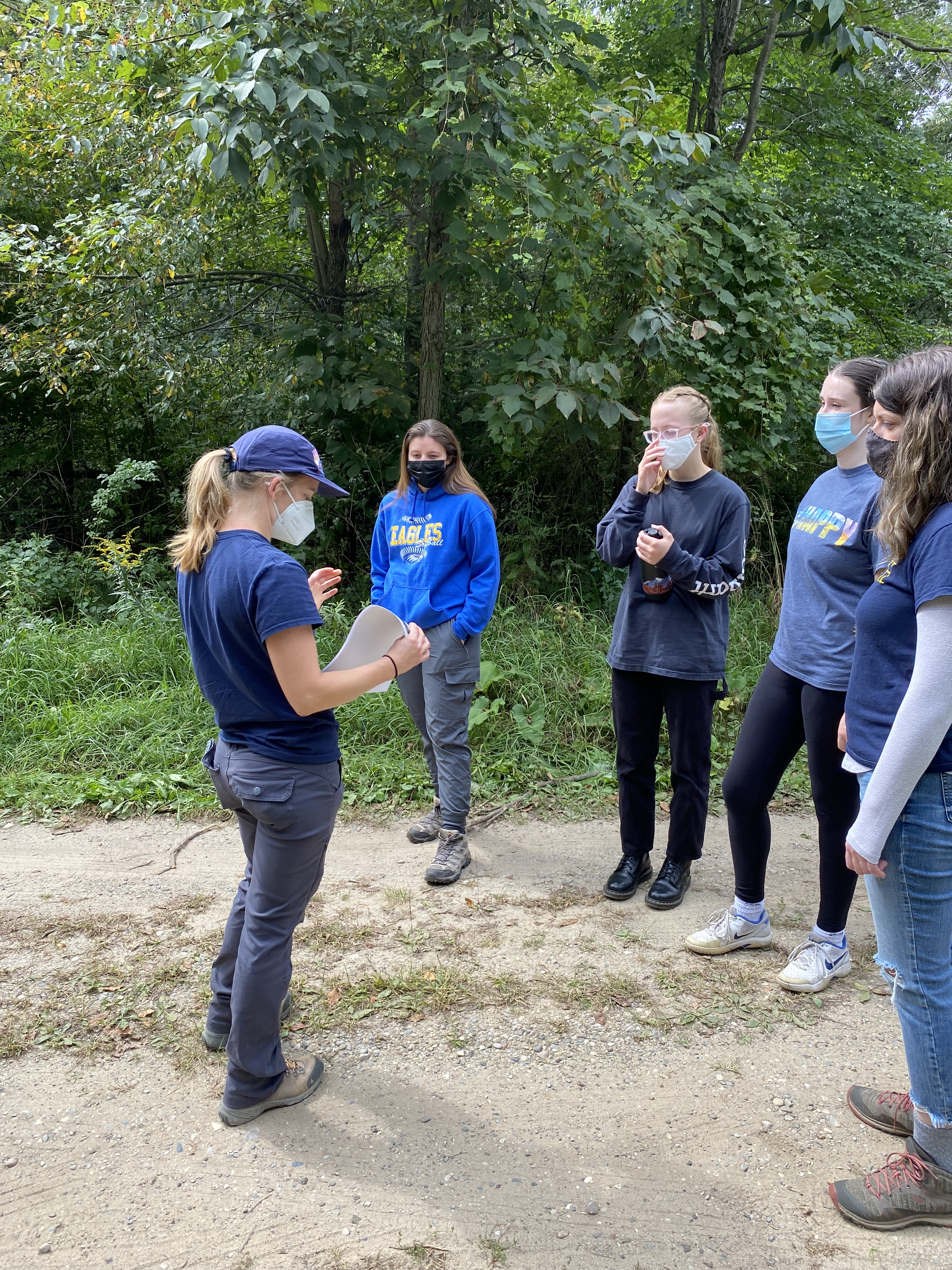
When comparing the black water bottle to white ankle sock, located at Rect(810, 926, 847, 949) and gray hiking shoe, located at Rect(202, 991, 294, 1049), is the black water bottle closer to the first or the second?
white ankle sock, located at Rect(810, 926, 847, 949)

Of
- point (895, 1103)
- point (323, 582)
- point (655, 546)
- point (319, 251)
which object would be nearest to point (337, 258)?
point (319, 251)

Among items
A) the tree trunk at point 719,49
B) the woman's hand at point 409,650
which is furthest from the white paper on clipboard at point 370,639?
the tree trunk at point 719,49

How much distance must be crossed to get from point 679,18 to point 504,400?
5740 millimetres

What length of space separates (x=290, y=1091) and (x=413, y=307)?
6530 mm

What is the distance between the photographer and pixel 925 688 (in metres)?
2.01

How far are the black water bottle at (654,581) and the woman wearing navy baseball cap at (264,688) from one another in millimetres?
1341

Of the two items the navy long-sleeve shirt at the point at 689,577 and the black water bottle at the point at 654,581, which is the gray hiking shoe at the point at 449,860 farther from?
the black water bottle at the point at 654,581

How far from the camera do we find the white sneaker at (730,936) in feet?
11.9

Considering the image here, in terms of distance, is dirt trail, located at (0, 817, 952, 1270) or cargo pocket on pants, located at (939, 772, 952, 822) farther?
dirt trail, located at (0, 817, 952, 1270)

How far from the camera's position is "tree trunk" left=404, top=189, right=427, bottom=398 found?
710 centimetres

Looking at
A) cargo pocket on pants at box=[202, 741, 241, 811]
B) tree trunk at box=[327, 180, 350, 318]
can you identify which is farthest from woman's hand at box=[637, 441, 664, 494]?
tree trunk at box=[327, 180, 350, 318]

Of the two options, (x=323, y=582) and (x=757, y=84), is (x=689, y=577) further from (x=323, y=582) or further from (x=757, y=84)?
(x=757, y=84)

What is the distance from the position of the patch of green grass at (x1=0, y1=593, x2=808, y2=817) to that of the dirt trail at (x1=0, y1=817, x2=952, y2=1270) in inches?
34.5

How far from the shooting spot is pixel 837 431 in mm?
3172
